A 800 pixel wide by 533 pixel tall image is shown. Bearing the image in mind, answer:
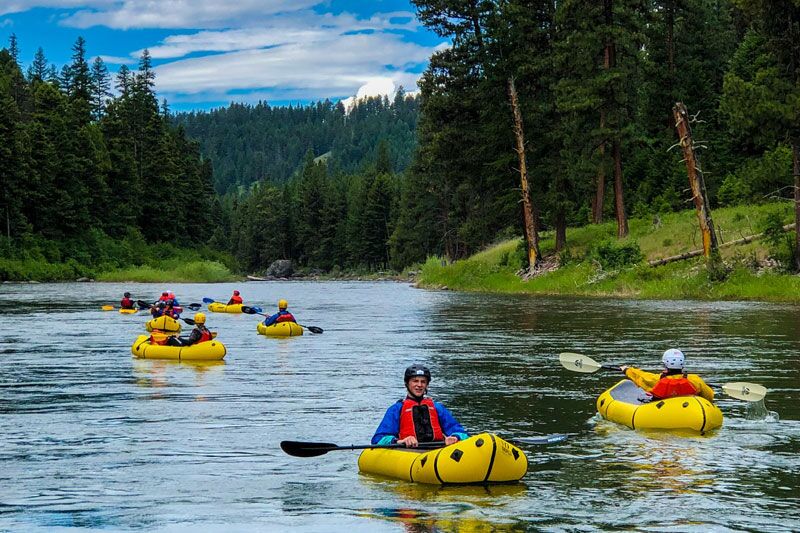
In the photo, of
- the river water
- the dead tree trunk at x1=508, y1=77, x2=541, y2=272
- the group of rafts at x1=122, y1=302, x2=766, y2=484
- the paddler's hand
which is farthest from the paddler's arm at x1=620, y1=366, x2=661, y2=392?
the dead tree trunk at x1=508, y1=77, x2=541, y2=272

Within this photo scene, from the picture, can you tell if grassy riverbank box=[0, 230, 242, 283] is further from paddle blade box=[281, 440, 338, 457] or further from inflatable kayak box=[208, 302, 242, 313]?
paddle blade box=[281, 440, 338, 457]

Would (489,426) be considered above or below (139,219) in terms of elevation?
below

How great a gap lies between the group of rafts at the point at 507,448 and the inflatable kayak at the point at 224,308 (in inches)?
1101

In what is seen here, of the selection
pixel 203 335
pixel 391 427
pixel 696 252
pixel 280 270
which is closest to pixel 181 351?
pixel 203 335

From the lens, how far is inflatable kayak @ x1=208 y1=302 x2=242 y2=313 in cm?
4481

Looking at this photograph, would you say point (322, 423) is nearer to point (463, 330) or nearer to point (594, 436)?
point (594, 436)

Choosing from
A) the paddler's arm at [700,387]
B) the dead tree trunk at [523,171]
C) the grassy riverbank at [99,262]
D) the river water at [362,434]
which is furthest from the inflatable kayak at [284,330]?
the grassy riverbank at [99,262]

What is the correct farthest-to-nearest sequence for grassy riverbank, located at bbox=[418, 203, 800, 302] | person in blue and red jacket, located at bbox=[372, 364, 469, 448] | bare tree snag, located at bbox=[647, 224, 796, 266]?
bare tree snag, located at bbox=[647, 224, 796, 266], grassy riverbank, located at bbox=[418, 203, 800, 302], person in blue and red jacket, located at bbox=[372, 364, 469, 448]

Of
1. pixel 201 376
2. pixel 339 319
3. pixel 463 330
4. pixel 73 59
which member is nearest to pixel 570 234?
pixel 339 319

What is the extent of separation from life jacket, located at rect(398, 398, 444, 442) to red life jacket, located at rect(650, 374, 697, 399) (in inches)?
172

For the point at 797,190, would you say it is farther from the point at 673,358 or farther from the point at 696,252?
the point at 673,358

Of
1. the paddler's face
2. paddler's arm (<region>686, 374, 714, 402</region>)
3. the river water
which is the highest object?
the paddler's face

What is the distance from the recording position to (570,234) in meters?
54.4

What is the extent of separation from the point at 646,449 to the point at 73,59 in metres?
129
